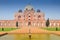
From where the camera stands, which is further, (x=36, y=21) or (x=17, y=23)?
(x=36, y=21)

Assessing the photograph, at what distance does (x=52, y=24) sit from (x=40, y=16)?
4.34 metres

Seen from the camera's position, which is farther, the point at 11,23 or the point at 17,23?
the point at 11,23

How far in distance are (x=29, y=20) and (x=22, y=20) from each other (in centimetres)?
204

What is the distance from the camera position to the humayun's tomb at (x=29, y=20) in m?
46.0

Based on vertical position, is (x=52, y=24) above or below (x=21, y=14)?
below

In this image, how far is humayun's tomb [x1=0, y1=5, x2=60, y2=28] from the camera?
1810 inches

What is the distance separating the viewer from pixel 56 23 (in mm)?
46750

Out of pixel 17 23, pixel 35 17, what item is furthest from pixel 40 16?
pixel 17 23

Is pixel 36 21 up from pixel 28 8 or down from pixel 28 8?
down

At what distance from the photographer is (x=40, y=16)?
157 feet

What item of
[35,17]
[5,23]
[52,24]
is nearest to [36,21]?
[35,17]

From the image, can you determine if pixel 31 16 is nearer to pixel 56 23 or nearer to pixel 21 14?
pixel 21 14

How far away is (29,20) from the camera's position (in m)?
46.8

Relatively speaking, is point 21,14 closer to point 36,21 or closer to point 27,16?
point 27,16
